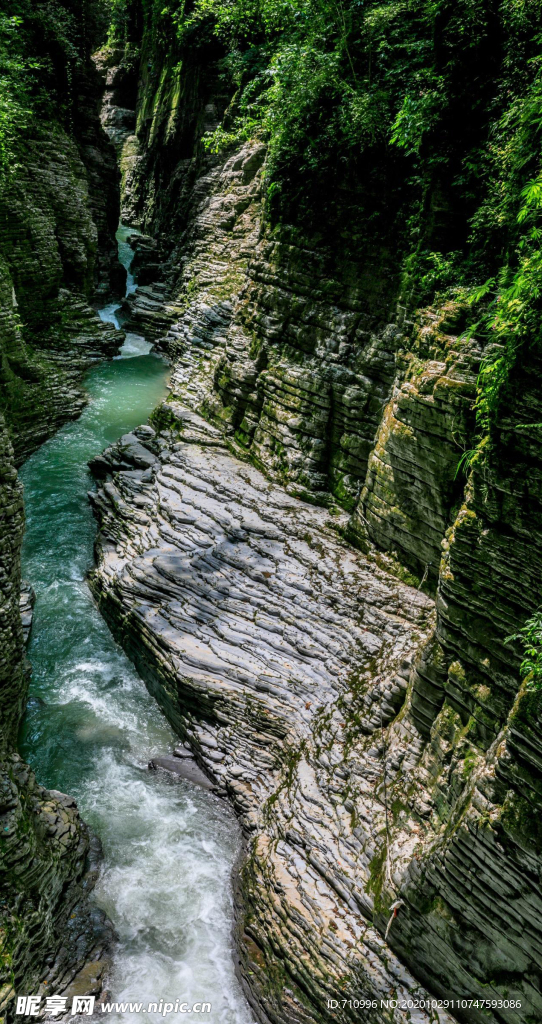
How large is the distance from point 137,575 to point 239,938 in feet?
19.1

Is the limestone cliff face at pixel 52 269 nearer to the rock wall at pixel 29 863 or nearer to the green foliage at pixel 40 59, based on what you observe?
the green foliage at pixel 40 59

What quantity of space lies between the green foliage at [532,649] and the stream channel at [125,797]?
4.95 metres

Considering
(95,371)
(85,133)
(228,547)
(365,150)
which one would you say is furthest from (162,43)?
(228,547)

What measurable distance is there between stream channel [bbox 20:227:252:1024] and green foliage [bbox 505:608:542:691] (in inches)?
195

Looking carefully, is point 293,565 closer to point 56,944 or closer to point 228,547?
point 228,547

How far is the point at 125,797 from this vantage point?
8250 mm

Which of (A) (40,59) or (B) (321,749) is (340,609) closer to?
(B) (321,749)

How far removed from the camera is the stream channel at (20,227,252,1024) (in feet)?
21.2

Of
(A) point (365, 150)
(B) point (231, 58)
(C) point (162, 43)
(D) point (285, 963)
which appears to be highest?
(C) point (162, 43)

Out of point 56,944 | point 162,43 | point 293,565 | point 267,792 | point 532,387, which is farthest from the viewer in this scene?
point 162,43

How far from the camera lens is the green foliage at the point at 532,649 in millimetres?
4426

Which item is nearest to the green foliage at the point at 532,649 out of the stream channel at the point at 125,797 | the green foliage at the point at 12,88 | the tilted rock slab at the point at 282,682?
the tilted rock slab at the point at 282,682

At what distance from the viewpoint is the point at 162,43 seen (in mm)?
27047

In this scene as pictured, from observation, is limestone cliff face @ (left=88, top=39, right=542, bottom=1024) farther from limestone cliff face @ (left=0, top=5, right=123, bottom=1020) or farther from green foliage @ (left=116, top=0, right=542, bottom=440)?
limestone cliff face @ (left=0, top=5, right=123, bottom=1020)
